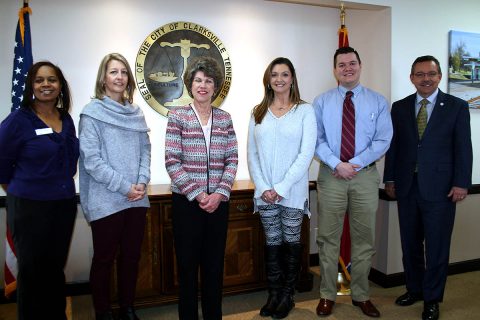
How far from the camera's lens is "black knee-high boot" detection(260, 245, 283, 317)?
8.04ft

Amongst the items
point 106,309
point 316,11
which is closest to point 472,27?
point 316,11

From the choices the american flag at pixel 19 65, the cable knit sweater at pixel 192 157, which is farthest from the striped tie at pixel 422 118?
the american flag at pixel 19 65

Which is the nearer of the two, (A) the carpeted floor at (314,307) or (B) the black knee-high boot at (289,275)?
(B) the black knee-high boot at (289,275)

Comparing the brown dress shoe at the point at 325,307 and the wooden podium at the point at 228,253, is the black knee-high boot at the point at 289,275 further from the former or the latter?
the wooden podium at the point at 228,253

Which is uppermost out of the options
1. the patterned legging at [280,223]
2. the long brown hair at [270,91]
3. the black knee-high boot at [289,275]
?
the long brown hair at [270,91]

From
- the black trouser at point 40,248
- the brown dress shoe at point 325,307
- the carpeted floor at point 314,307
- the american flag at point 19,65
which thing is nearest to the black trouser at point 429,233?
the carpeted floor at point 314,307

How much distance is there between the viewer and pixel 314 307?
274 cm

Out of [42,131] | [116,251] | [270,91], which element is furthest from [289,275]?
[42,131]

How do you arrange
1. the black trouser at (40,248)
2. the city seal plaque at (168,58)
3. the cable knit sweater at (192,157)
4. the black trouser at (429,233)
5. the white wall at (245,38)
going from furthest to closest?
the city seal plaque at (168,58) → the white wall at (245,38) → the black trouser at (429,233) → the cable knit sweater at (192,157) → the black trouser at (40,248)

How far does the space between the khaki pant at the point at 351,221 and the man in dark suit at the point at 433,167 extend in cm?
31

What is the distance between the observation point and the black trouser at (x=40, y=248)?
1895mm

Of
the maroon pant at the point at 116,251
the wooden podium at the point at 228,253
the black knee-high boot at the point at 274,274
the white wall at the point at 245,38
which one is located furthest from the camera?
the white wall at the point at 245,38

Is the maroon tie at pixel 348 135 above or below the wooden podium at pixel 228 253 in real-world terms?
above

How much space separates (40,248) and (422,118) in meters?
2.48
